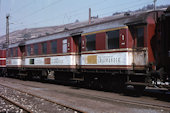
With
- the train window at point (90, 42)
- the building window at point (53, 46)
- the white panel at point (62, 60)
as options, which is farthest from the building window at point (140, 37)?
the building window at point (53, 46)

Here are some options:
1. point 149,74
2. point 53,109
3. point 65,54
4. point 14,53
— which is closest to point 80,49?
point 65,54

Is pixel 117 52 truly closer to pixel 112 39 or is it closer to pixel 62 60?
pixel 112 39

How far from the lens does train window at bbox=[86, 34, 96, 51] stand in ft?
41.7

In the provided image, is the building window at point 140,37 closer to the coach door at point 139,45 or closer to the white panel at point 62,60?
the coach door at point 139,45

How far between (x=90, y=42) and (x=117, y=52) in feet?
8.04

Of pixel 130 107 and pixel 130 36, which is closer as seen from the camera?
pixel 130 107

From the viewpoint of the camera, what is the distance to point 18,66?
73.0 ft

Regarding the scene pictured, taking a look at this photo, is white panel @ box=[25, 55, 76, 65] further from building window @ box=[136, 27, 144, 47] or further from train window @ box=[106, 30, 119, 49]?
building window @ box=[136, 27, 144, 47]

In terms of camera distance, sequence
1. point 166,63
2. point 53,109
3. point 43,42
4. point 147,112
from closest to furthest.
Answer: point 147,112
point 53,109
point 166,63
point 43,42

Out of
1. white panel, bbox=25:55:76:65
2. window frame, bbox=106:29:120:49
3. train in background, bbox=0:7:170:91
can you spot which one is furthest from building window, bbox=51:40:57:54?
window frame, bbox=106:29:120:49

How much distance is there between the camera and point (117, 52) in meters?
11.1

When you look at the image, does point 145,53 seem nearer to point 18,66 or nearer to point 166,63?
point 166,63

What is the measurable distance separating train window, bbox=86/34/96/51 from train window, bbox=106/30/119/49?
1182 mm

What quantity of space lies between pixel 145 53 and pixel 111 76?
2.71 m
